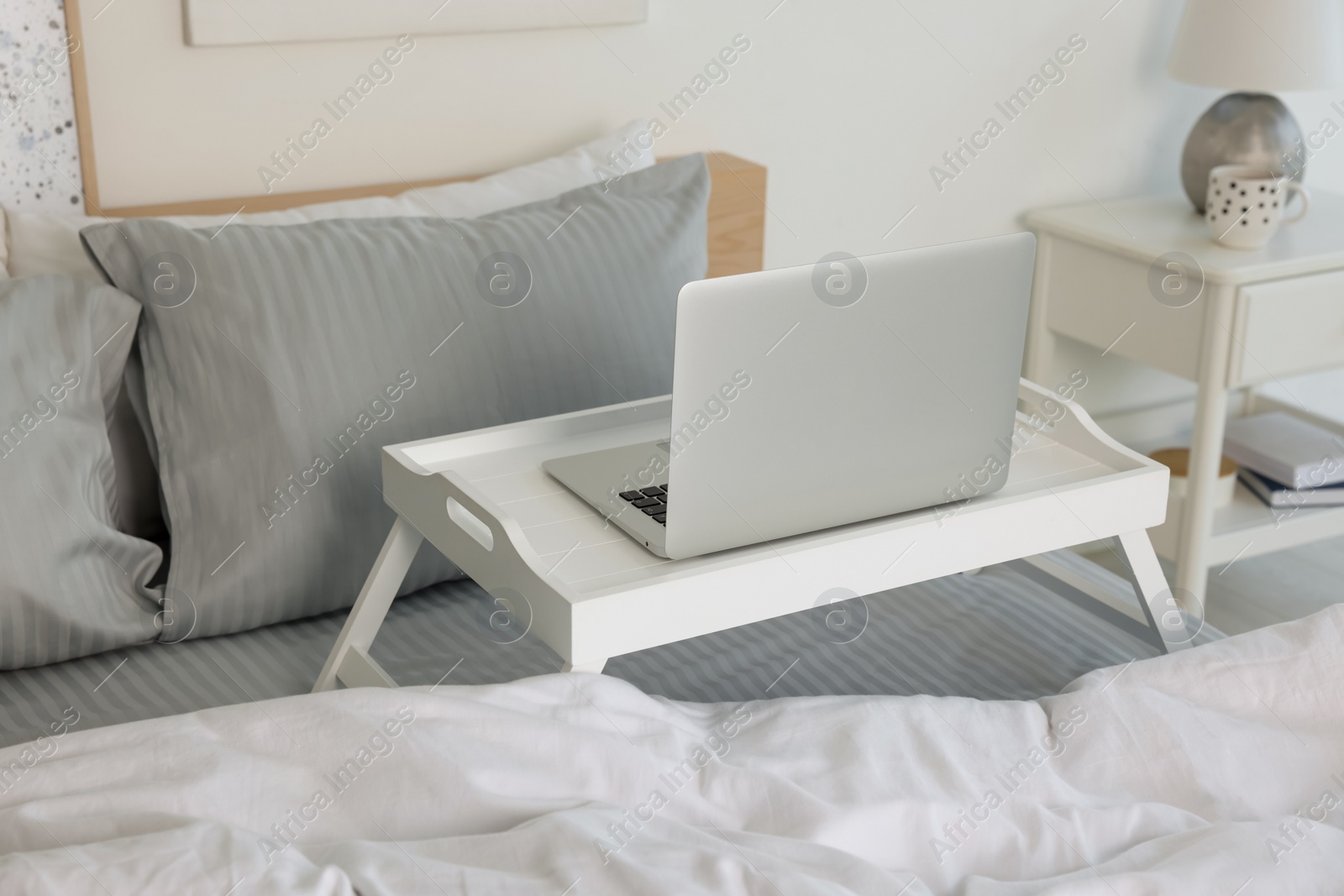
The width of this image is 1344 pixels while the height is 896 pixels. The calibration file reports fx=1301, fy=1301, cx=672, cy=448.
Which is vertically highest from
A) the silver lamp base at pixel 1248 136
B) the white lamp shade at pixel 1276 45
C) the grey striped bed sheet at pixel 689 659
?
the white lamp shade at pixel 1276 45

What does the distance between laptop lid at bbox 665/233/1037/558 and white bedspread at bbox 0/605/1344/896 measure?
6.3 inches

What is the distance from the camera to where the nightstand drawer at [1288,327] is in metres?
1.94

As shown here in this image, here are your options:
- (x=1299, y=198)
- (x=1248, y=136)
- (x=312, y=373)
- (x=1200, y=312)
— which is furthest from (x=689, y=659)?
(x=1299, y=198)

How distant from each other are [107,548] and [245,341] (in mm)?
240

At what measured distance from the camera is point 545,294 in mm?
1418

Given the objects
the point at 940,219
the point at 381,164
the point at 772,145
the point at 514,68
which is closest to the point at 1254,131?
the point at 940,219

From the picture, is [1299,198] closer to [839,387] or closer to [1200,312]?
[1200,312]

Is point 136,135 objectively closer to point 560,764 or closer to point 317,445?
point 317,445

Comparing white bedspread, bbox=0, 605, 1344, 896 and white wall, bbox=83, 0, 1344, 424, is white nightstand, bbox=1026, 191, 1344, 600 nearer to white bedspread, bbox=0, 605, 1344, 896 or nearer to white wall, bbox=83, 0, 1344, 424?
white wall, bbox=83, 0, 1344, 424

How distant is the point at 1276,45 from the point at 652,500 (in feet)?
4.74

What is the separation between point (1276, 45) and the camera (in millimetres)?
1993

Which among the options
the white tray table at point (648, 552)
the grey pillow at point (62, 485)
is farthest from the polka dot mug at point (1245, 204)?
the grey pillow at point (62, 485)

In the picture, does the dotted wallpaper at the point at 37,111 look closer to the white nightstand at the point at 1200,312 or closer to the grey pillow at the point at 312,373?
the grey pillow at the point at 312,373

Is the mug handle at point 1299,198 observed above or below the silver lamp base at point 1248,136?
below
